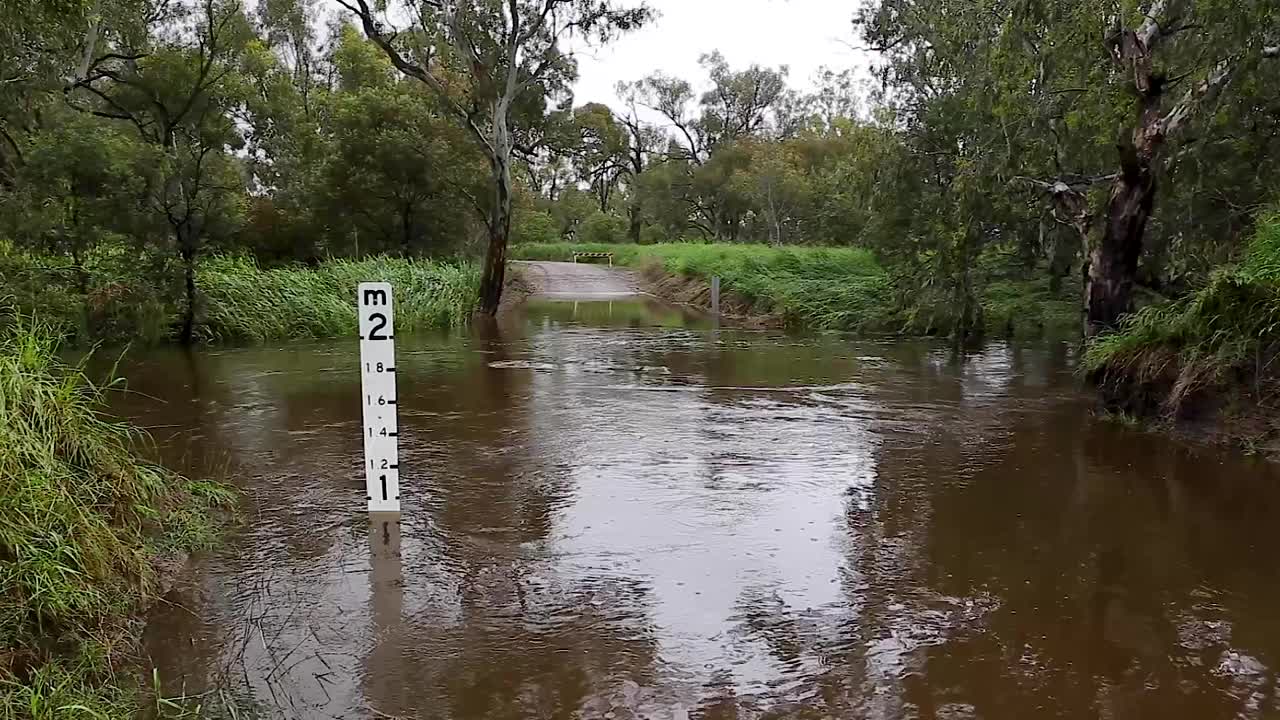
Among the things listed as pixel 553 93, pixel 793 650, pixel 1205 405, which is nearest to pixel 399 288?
pixel 553 93

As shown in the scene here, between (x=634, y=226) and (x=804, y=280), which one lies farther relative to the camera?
(x=634, y=226)

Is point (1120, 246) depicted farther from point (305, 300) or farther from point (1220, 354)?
point (305, 300)

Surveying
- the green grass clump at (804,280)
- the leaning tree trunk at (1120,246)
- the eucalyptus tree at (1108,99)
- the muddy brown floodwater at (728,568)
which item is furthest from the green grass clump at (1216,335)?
the green grass clump at (804,280)

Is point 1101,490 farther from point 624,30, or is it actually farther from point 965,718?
point 624,30

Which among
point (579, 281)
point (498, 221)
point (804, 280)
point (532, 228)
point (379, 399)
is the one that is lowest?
point (379, 399)

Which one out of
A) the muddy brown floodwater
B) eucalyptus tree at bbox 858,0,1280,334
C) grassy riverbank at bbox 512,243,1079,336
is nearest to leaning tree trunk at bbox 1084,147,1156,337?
eucalyptus tree at bbox 858,0,1280,334

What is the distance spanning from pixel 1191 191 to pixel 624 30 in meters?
12.6

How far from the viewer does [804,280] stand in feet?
74.6

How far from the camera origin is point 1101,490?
237 inches

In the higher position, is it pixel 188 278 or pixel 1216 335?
pixel 188 278

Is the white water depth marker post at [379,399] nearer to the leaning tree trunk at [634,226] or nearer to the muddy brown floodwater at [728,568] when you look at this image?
the muddy brown floodwater at [728,568]

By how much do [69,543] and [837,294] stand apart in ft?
57.5

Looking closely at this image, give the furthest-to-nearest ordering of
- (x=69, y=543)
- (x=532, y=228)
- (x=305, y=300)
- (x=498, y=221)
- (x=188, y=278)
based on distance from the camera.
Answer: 1. (x=532, y=228)
2. (x=498, y=221)
3. (x=305, y=300)
4. (x=188, y=278)
5. (x=69, y=543)

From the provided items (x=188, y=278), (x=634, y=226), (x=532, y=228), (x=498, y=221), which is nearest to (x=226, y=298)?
(x=188, y=278)
